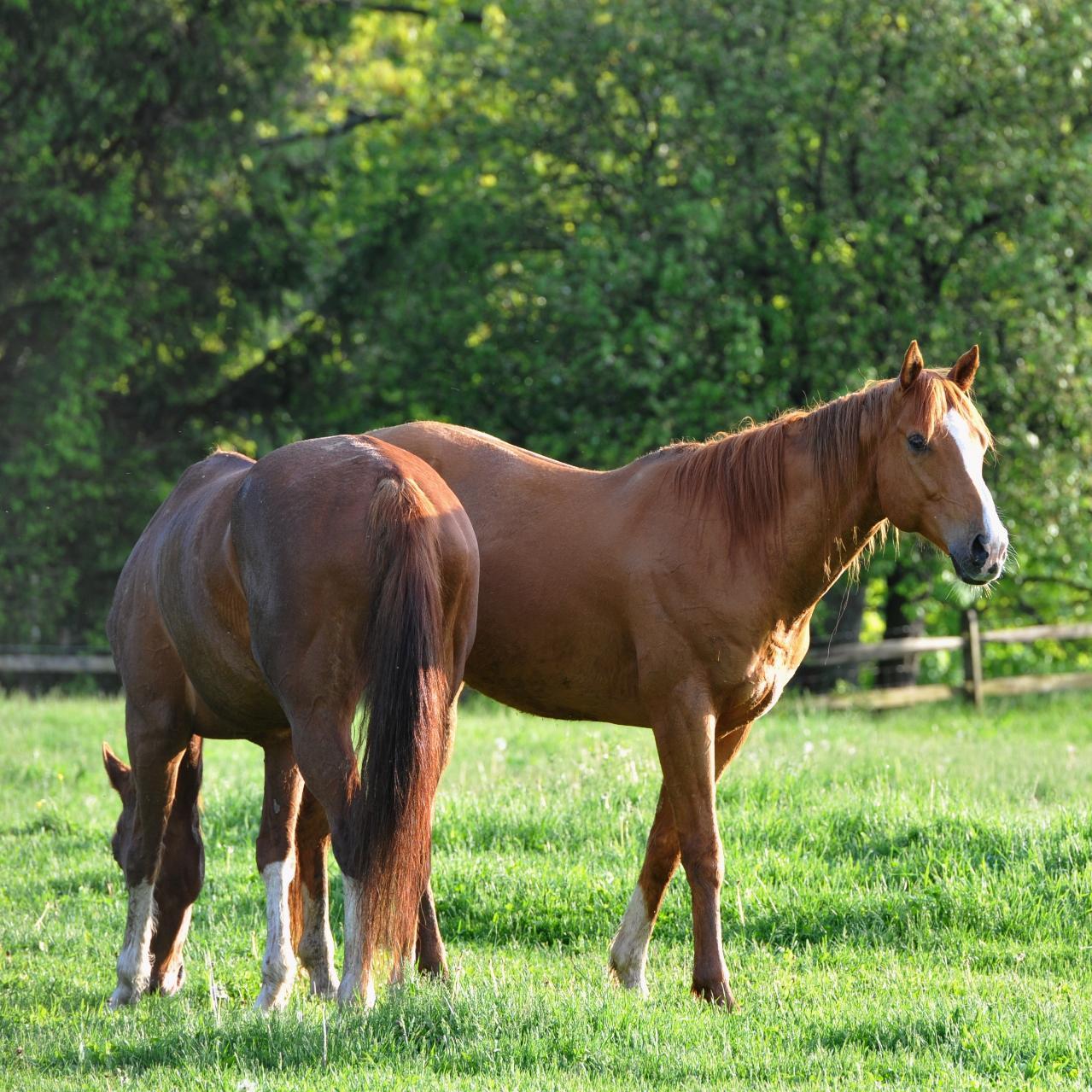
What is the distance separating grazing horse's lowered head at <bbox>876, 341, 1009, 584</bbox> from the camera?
4.80 meters

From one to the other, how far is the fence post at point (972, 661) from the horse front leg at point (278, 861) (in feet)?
43.4

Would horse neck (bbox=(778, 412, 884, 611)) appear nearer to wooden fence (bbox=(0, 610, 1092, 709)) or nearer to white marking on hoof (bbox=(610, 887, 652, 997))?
white marking on hoof (bbox=(610, 887, 652, 997))

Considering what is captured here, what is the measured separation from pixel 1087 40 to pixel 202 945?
1433 centimetres

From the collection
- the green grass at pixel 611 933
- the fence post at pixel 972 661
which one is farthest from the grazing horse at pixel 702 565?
the fence post at pixel 972 661

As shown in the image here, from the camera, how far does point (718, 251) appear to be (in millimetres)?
15836

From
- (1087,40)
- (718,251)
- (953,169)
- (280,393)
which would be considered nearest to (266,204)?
(280,393)

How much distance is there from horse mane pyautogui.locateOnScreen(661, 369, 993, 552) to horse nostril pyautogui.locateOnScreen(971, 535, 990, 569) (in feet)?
1.40

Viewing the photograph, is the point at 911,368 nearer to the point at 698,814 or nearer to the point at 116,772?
the point at 698,814

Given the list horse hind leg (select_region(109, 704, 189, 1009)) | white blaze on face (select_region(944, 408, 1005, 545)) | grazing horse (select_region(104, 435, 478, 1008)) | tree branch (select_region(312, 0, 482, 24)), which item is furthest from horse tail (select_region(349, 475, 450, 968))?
tree branch (select_region(312, 0, 482, 24))

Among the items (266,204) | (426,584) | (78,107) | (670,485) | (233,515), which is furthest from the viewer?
(266,204)

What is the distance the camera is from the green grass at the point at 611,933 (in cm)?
407

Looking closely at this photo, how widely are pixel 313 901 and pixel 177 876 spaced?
56 cm

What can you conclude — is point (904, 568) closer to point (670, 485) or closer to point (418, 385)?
point (418, 385)

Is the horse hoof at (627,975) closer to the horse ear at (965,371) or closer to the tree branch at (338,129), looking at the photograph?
the horse ear at (965,371)
